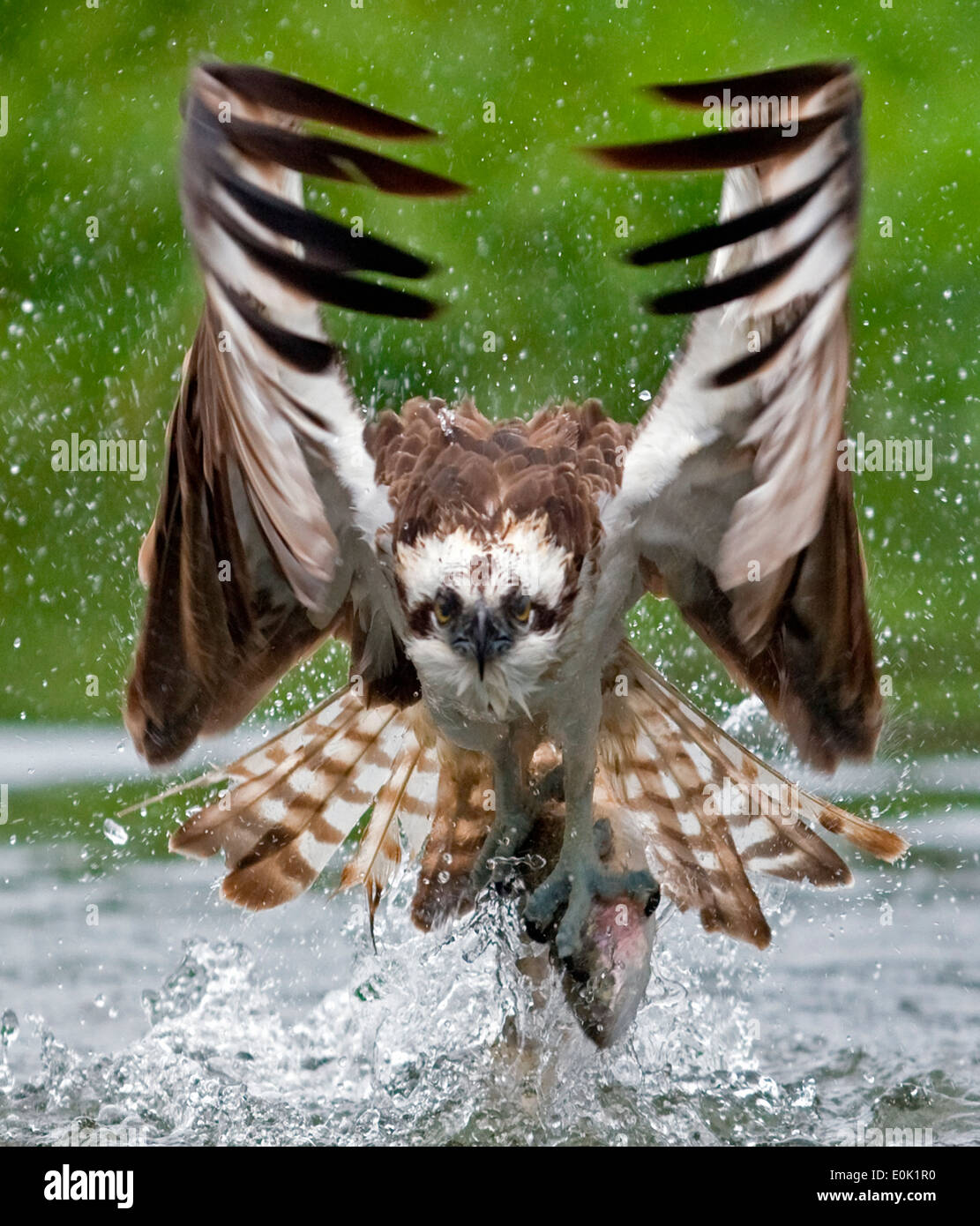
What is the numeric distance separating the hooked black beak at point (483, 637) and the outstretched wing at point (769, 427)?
47cm

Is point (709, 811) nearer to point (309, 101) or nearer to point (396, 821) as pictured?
point (396, 821)

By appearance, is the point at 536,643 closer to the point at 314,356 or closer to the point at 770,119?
the point at 314,356

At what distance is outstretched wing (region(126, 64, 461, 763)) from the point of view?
124 inches

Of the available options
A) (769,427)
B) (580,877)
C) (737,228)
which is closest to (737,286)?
(737,228)

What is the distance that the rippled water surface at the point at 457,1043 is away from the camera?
409 centimetres

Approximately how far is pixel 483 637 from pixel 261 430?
0.66 meters

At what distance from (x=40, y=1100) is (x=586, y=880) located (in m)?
1.53

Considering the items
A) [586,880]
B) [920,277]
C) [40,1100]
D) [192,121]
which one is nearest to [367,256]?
[192,121]

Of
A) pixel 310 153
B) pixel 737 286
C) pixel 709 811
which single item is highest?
pixel 310 153

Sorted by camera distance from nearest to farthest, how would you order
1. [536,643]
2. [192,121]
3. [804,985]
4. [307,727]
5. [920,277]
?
1. [192,121]
2. [536,643]
3. [307,727]
4. [804,985]
5. [920,277]

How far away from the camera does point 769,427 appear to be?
138 inches

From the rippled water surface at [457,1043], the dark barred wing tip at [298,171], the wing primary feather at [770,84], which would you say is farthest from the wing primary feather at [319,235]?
the rippled water surface at [457,1043]

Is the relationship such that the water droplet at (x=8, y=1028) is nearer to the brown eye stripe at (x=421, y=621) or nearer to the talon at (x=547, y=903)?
the talon at (x=547, y=903)

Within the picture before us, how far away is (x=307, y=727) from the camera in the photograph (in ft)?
15.1
